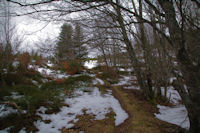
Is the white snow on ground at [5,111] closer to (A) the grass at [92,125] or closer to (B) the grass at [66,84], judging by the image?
(A) the grass at [92,125]

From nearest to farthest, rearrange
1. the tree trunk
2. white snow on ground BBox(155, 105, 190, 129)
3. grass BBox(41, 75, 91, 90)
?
the tree trunk < white snow on ground BBox(155, 105, 190, 129) < grass BBox(41, 75, 91, 90)

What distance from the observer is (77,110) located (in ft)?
12.1

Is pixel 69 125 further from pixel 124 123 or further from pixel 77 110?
pixel 124 123

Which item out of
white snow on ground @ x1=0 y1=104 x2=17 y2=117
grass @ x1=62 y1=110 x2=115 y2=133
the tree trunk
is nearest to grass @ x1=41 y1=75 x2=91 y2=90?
white snow on ground @ x1=0 y1=104 x2=17 y2=117

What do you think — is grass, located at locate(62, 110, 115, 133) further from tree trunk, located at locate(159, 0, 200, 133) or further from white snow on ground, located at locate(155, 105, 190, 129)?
tree trunk, located at locate(159, 0, 200, 133)

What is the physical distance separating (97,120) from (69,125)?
2.82 feet

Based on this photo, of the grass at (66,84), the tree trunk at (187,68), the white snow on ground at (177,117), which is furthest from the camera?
the grass at (66,84)

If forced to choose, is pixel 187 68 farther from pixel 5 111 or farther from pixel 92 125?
pixel 5 111

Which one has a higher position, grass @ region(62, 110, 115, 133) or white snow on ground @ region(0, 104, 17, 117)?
white snow on ground @ region(0, 104, 17, 117)

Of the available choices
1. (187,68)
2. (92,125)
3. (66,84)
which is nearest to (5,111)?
(92,125)

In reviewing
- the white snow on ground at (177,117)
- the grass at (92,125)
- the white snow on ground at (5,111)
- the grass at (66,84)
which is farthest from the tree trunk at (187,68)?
the grass at (66,84)

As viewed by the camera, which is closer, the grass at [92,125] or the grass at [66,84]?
the grass at [92,125]

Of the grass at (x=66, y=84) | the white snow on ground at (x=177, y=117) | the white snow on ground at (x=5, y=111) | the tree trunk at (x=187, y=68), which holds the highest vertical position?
the tree trunk at (x=187, y=68)

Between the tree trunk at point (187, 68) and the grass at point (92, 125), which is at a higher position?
the tree trunk at point (187, 68)
